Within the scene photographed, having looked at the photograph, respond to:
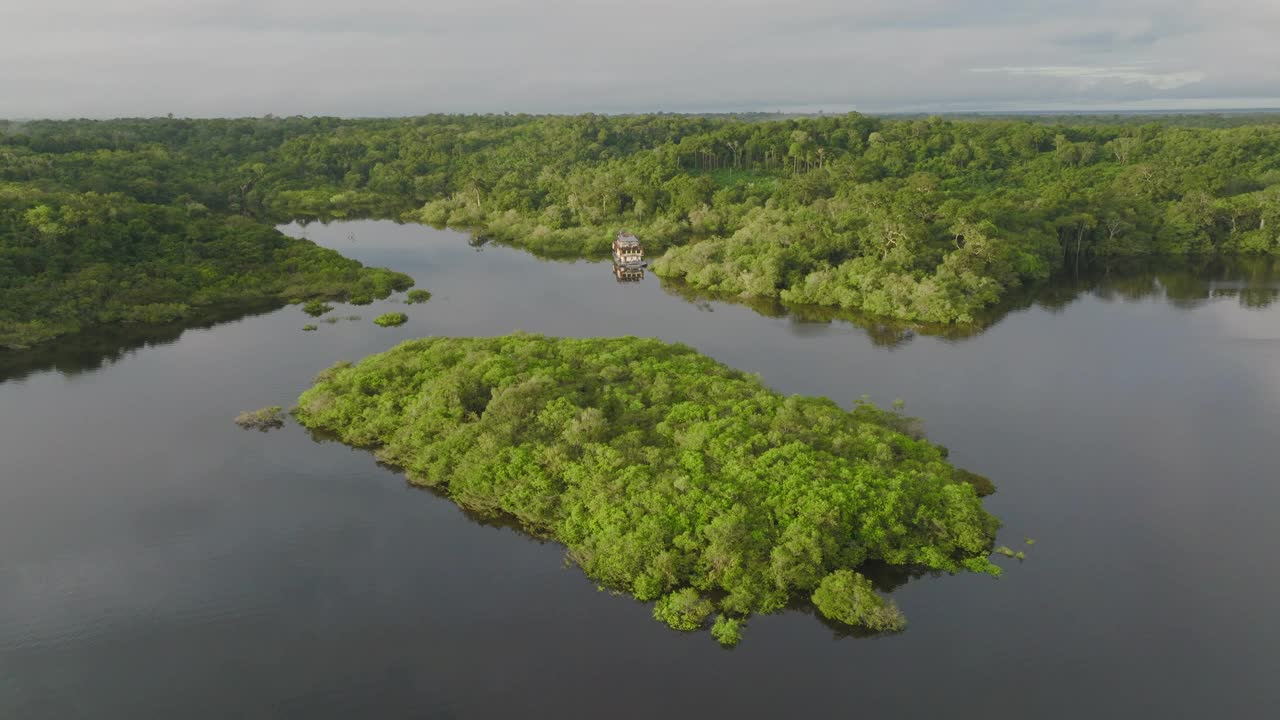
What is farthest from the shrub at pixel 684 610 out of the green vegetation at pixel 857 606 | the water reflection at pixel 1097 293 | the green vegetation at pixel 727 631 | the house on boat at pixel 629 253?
the house on boat at pixel 629 253

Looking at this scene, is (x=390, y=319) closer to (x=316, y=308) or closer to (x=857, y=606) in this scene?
(x=316, y=308)

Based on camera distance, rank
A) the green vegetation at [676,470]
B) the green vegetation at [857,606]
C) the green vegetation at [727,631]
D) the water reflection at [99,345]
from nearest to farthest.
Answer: the green vegetation at [727,631]
the green vegetation at [857,606]
the green vegetation at [676,470]
the water reflection at [99,345]

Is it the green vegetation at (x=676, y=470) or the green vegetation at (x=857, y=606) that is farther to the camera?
the green vegetation at (x=676, y=470)

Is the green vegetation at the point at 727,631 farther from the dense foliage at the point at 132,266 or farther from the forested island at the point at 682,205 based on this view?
the dense foliage at the point at 132,266

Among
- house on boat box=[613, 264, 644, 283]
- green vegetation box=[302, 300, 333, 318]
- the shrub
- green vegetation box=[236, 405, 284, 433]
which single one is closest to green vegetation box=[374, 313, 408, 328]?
green vegetation box=[302, 300, 333, 318]

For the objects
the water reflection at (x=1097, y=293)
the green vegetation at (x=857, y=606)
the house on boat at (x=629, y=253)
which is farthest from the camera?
the house on boat at (x=629, y=253)

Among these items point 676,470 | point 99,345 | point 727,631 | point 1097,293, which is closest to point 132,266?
point 99,345

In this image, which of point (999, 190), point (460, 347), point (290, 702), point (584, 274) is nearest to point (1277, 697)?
point (290, 702)
